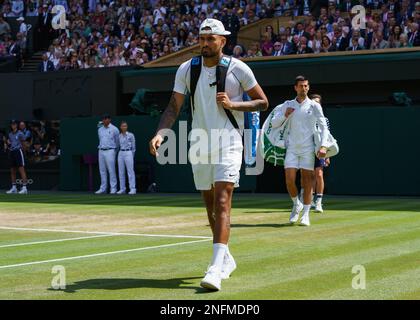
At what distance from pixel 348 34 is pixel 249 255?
17.0m

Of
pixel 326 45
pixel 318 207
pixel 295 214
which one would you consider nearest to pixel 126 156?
pixel 326 45

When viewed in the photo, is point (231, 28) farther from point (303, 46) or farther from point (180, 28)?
point (303, 46)

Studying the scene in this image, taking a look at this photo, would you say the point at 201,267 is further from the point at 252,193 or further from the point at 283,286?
the point at 252,193

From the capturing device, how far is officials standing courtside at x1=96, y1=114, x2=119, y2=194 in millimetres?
27781

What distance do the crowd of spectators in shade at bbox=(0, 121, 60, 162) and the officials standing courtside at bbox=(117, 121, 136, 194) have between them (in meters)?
4.30

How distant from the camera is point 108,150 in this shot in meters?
28.0

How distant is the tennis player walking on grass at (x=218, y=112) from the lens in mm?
8250

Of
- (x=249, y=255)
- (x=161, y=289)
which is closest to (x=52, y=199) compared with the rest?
(x=249, y=255)

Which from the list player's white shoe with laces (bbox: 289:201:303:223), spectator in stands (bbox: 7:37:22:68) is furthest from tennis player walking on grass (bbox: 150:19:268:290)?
spectator in stands (bbox: 7:37:22:68)

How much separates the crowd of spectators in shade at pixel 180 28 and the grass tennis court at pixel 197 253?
8.70 m

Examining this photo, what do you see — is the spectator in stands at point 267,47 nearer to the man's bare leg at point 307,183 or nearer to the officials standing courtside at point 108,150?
the officials standing courtside at point 108,150

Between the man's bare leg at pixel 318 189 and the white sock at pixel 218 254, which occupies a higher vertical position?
the white sock at pixel 218 254

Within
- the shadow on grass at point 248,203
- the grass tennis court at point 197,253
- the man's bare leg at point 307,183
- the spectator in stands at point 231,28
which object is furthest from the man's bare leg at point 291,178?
the spectator in stands at point 231,28

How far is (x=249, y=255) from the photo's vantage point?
10.3 m
